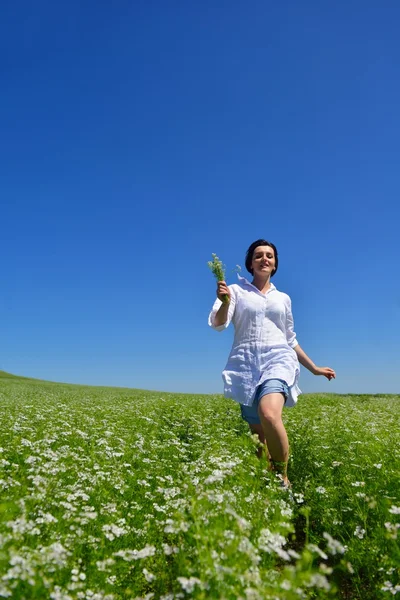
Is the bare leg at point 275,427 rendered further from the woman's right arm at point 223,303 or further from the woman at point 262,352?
the woman's right arm at point 223,303

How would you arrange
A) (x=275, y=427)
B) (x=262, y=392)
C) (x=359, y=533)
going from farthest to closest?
(x=262, y=392), (x=275, y=427), (x=359, y=533)

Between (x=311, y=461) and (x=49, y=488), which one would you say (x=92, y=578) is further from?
(x=311, y=461)

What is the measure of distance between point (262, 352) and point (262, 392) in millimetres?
581

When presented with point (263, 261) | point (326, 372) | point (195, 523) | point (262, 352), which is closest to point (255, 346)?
point (262, 352)

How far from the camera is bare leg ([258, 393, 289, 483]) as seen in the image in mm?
5613

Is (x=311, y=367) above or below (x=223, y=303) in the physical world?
below

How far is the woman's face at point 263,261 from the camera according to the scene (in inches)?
271

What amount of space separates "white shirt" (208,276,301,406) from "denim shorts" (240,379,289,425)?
5 cm

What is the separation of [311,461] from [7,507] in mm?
4912

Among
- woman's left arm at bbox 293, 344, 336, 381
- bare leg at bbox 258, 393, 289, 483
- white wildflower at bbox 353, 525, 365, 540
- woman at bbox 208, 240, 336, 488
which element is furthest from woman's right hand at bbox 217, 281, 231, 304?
white wildflower at bbox 353, 525, 365, 540

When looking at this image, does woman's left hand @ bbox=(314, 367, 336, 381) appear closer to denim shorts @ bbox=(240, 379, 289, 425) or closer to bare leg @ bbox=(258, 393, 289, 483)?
denim shorts @ bbox=(240, 379, 289, 425)

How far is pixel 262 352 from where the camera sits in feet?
20.6

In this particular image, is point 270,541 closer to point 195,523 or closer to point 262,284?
point 195,523

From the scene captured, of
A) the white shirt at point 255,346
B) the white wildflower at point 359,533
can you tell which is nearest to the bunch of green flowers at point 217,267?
the white shirt at point 255,346
